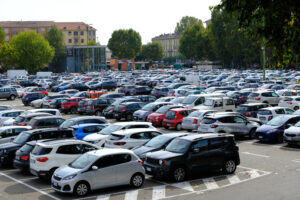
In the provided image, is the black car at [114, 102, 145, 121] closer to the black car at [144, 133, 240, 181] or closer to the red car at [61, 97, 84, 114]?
Answer: the red car at [61, 97, 84, 114]

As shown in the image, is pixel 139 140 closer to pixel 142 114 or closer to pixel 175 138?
pixel 175 138

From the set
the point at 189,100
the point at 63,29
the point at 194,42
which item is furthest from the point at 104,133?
the point at 63,29

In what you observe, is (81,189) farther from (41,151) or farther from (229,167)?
(229,167)

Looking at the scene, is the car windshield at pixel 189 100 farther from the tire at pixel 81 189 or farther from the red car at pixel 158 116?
the tire at pixel 81 189

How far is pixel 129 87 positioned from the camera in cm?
5444

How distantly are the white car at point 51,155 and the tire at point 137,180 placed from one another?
2842 mm

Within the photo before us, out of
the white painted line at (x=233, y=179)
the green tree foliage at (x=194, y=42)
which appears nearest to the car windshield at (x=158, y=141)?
the white painted line at (x=233, y=179)

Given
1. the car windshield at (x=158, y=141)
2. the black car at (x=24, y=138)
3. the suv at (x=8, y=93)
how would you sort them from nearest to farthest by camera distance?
the car windshield at (x=158, y=141)
the black car at (x=24, y=138)
the suv at (x=8, y=93)

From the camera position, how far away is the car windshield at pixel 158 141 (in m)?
18.1

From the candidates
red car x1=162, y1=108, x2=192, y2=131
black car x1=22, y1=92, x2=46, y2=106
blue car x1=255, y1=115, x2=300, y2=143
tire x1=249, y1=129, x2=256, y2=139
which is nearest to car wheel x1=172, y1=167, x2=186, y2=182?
blue car x1=255, y1=115, x2=300, y2=143

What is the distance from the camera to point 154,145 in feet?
59.6

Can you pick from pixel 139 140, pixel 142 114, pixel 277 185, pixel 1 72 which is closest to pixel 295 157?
pixel 277 185

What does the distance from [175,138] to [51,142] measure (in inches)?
184

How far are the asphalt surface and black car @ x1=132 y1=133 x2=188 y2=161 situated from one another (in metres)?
1.45
